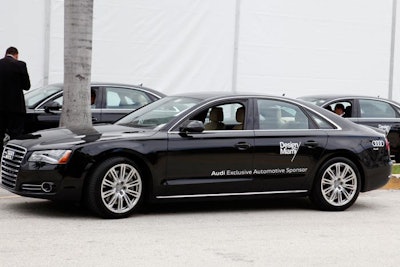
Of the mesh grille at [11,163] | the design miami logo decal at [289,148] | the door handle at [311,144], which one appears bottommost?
the mesh grille at [11,163]

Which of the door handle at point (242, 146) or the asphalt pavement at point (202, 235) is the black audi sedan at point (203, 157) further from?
the asphalt pavement at point (202, 235)

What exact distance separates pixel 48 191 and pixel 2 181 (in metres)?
0.86

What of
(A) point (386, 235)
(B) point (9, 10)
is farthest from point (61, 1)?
(A) point (386, 235)

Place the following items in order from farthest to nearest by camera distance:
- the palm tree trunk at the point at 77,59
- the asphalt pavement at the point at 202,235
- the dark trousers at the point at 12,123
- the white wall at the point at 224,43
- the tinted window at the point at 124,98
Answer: the white wall at the point at 224,43, the tinted window at the point at 124,98, the dark trousers at the point at 12,123, the palm tree trunk at the point at 77,59, the asphalt pavement at the point at 202,235

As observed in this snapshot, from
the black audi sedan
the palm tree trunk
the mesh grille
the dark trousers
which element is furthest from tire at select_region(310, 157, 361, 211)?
the dark trousers

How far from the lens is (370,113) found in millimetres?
15094

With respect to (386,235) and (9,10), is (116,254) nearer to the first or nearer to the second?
(386,235)

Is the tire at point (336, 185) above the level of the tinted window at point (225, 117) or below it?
below

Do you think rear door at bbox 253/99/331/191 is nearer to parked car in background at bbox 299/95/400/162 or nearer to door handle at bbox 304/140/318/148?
door handle at bbox 304/140/318/148

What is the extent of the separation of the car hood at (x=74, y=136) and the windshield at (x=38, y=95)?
4055 millimetres

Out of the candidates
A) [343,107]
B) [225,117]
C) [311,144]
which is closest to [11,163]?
[225,117]

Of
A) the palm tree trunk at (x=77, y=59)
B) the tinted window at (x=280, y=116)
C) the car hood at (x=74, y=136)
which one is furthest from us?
the palm tree trunk at (x=77, y=59)

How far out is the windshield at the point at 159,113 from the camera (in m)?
9.44

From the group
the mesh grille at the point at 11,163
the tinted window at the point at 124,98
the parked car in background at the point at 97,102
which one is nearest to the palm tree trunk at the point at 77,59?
the parked car in background at the point at 97,102
